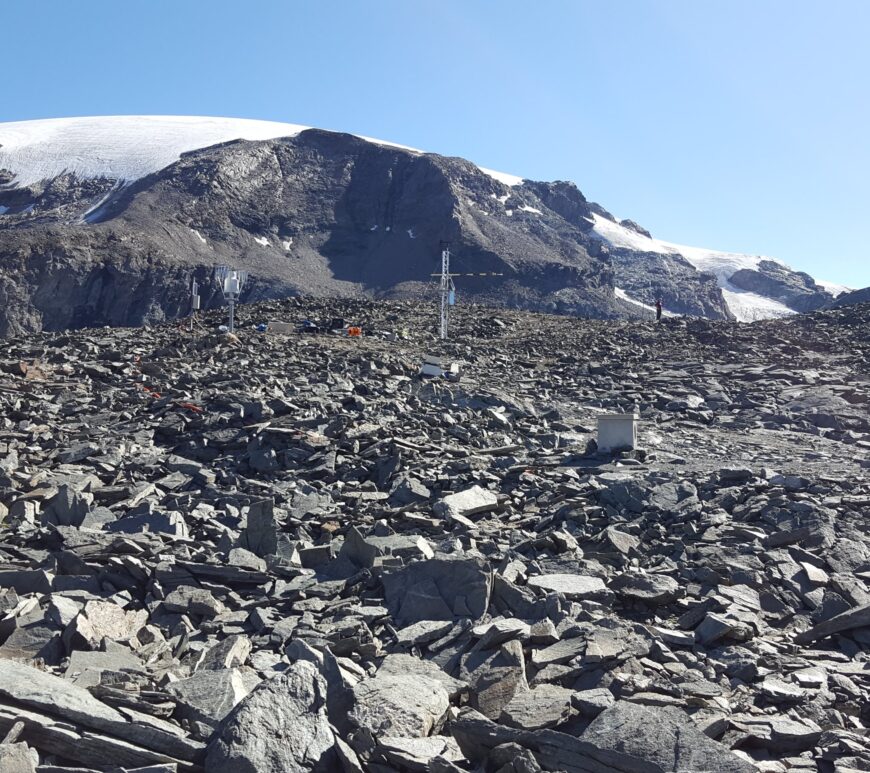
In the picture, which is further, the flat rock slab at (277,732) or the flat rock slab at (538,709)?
the flat rock slab at (538,709)

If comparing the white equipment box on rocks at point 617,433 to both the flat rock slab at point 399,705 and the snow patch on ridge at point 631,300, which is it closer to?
the flat rock slab at point 399,705

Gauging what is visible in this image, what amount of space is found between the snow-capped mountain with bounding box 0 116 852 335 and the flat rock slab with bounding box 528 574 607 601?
45427 millimetres

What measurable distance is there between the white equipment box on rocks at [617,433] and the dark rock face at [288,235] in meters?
41.0

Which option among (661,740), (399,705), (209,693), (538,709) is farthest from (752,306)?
(209,693)

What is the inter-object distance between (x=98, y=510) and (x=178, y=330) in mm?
17119

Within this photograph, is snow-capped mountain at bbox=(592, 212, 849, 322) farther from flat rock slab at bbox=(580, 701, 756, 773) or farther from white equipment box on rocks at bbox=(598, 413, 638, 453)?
flat rock slab at bbox=(580, 701, 756, 773)

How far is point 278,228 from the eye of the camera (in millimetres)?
66188

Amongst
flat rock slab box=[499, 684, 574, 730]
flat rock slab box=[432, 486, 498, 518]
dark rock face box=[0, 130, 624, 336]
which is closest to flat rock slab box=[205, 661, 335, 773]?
flat rock slab box=[499, 684, 574, 730]

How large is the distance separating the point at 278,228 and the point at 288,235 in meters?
1.12

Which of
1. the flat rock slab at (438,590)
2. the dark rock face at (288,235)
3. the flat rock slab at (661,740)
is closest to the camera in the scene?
the flat rock slab at (661,740)

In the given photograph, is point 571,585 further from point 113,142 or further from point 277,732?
point 113,142

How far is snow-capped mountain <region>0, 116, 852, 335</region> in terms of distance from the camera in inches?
2098

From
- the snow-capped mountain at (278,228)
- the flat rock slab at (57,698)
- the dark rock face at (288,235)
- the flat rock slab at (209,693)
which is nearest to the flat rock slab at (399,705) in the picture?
the flat rock slab at (209,693)

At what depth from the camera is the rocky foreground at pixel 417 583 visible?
3924 mm
